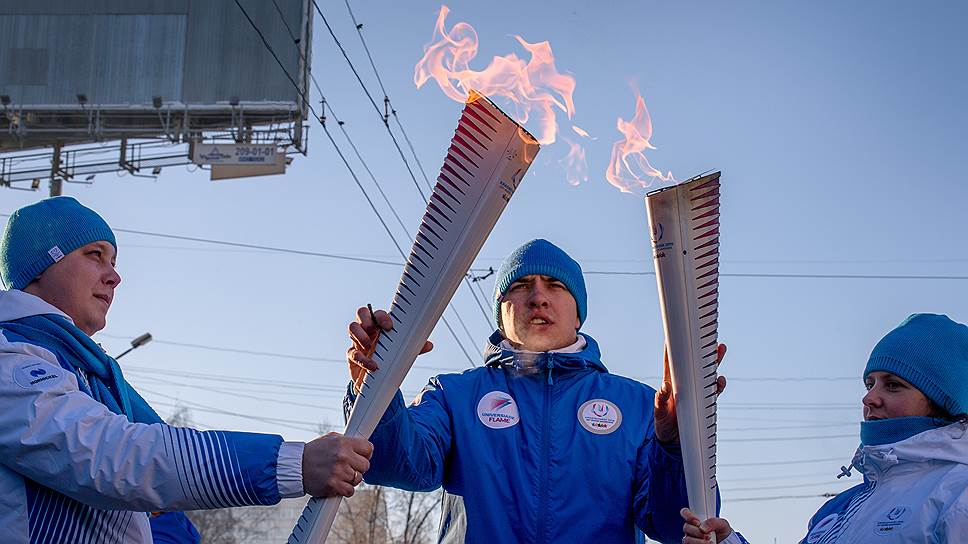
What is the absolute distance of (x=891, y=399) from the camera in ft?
11.4

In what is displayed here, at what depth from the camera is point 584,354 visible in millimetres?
3764

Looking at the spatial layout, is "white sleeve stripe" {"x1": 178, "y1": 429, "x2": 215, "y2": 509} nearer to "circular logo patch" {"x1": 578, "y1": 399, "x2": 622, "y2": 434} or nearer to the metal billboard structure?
"circular logo patch" {"x1": 578, "y1": 399, "x2": 622, "y2": 434}

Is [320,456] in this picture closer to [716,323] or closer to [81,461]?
[81,461]

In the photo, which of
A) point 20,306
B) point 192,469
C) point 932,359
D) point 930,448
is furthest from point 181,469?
point 932,359

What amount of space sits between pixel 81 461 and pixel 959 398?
2.47m

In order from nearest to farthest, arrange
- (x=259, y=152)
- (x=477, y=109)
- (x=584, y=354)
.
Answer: (x=477, y=109), (x=584, y=354), (x=259, y=152)

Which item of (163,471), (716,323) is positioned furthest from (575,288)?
(163,471)

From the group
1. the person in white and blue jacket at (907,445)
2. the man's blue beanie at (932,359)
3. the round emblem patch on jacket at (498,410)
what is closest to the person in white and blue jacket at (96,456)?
the round emblem patch on jacket at (498,410)

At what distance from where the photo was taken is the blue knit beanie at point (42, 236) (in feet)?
9.80

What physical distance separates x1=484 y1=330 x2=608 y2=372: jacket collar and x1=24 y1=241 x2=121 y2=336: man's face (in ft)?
4.30

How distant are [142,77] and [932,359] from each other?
18429mm

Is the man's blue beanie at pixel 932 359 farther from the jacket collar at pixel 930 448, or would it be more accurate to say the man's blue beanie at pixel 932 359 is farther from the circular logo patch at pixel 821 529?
the circular logo patch at pixel 821 529

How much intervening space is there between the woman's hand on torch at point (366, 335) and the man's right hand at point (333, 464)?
0.32 metres

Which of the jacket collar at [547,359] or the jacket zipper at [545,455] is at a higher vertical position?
the jacket collar at [547,359]
